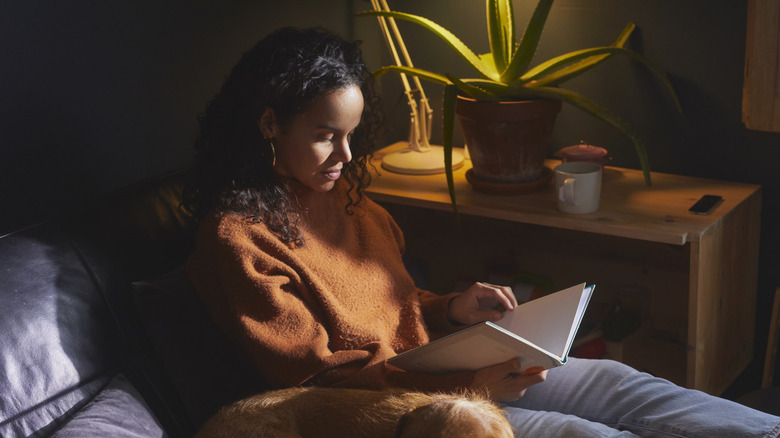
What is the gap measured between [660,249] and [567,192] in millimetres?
414

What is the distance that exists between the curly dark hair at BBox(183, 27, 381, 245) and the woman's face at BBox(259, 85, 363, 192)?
14 mm

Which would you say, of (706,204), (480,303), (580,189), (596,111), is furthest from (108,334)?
(706,204)

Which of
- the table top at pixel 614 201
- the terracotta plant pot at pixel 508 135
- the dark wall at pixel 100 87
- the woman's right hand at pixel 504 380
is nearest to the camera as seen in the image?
Answer: the woman's right hand at pixel 504 380

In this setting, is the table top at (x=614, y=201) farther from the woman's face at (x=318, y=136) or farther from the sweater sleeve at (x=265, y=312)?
the sweater sleeve at (x=265, y=312)

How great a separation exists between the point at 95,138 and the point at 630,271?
1.29m

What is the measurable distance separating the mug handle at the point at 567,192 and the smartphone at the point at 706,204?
9.8 inches

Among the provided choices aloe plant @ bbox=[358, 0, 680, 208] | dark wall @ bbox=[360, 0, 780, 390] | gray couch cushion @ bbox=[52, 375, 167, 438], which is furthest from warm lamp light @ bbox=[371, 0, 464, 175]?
gray couch cushion @ bbox=[52, 375, 167, 438]

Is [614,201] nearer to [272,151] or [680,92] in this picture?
[680,92]

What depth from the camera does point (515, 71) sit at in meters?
1.61

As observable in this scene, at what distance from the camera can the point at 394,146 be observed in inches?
85.7

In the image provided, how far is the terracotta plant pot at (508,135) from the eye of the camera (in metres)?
1.60

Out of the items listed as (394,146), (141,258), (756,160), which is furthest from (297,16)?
(756,160)

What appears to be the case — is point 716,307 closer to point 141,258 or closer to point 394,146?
point 394,146

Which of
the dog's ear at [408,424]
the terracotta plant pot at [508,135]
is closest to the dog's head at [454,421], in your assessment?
the dog's ear at [408,424]
